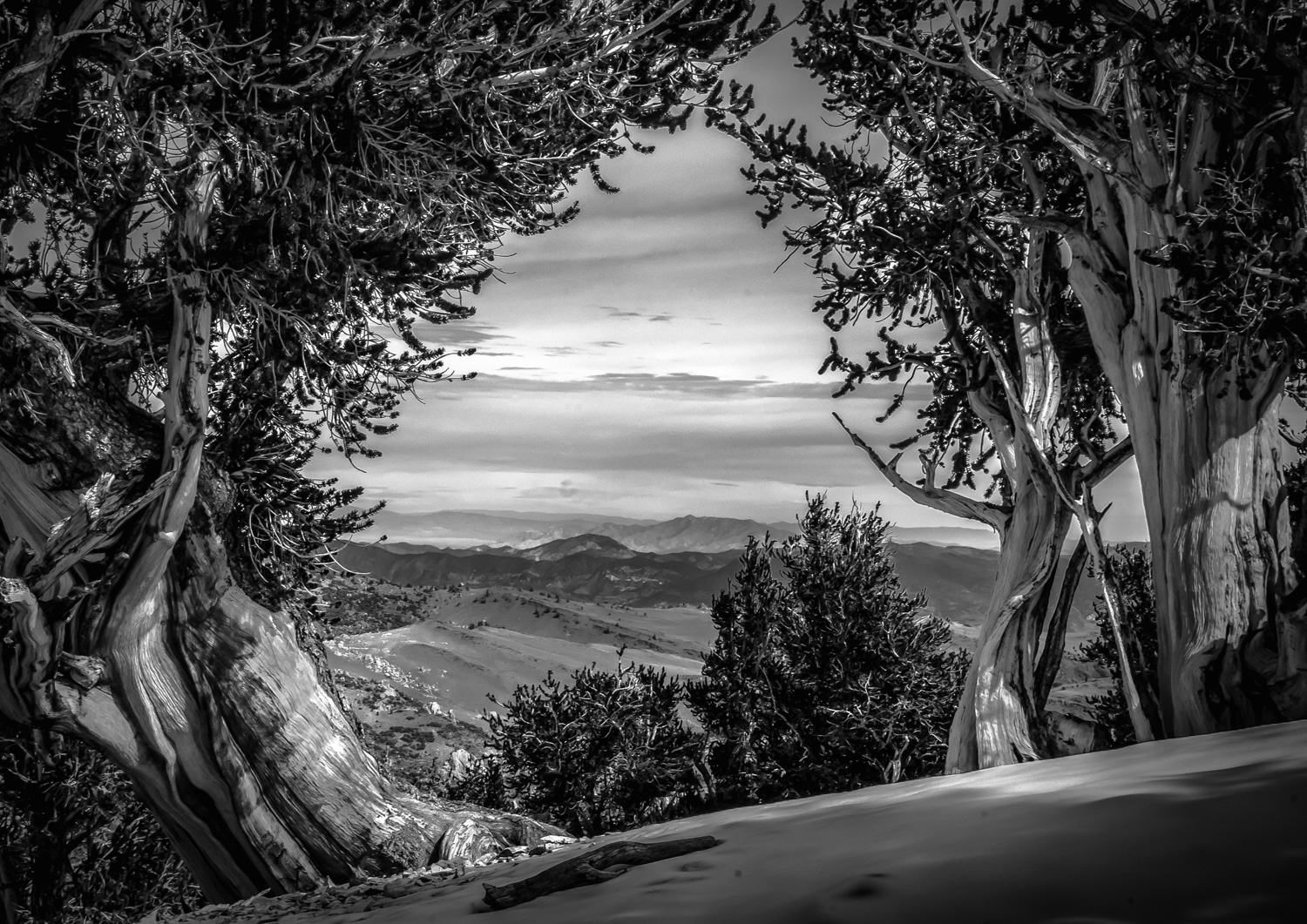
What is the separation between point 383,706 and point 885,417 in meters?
44.0

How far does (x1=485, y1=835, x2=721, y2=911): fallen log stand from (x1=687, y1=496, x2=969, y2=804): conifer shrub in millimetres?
10256

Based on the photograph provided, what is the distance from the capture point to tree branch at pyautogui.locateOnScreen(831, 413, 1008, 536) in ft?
28.1

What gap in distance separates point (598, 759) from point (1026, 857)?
1264 centimetres

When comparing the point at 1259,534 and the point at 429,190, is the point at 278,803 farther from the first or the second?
the point at 1259,534

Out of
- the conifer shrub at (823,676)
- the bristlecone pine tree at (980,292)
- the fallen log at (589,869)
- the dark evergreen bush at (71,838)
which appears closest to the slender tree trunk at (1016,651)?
the bristlecone pine tree at (980,292)

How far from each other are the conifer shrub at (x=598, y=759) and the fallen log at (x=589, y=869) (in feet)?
34.0

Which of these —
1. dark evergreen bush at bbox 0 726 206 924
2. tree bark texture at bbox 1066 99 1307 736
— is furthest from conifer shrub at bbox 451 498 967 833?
tree bark texture at bbox 1066 99 1307 736

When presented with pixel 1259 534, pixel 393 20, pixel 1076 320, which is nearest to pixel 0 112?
pixel 393 20

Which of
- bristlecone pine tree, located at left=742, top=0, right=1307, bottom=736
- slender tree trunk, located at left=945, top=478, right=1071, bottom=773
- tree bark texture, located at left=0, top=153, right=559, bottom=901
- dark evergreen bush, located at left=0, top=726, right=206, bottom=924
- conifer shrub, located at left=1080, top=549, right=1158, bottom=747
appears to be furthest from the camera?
conifer shrub, located at left=1080, top=549, right=1158, bottom=747

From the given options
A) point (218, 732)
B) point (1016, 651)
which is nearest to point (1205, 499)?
point (1016, 651)

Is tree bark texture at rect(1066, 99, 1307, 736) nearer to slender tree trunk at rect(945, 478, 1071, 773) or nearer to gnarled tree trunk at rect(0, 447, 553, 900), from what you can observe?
slender tree trunk at rect(945, 478, 1071, 773)

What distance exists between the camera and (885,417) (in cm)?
925

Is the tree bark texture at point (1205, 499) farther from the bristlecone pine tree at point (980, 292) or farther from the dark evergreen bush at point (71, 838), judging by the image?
the dark evergreen bush at point (71, 838)

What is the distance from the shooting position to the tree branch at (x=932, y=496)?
857 cm
